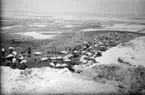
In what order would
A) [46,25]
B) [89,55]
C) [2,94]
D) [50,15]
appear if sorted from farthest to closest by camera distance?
[50,15] → [46,25] → [89,55] → [2,94]

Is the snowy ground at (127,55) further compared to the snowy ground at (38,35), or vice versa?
the snowy ground at (38,35)

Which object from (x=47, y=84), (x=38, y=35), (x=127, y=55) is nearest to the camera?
(x=47, y=84)

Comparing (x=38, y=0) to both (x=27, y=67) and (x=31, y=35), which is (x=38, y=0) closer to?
(x=31, y=35)

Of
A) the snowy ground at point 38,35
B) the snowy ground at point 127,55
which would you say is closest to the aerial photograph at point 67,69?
the snowy ground at point 127,55

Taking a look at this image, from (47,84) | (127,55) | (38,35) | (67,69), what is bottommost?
(47,84)

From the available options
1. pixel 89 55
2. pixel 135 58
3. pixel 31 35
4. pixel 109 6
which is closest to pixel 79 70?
pixel 89 55

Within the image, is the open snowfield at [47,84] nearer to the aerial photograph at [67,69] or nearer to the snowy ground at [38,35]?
the aerial photograph at [67,69]

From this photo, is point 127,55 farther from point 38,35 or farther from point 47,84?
point 38,35

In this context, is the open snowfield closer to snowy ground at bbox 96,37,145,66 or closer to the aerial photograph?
the aerial photograph

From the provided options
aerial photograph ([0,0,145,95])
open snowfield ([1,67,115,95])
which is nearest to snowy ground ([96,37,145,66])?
aerial photograph ([0,0,145,95])

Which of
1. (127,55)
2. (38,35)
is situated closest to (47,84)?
(127,55)

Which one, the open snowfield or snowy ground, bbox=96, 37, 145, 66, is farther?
snowy ground, bbox=96, 37, 145, 66
